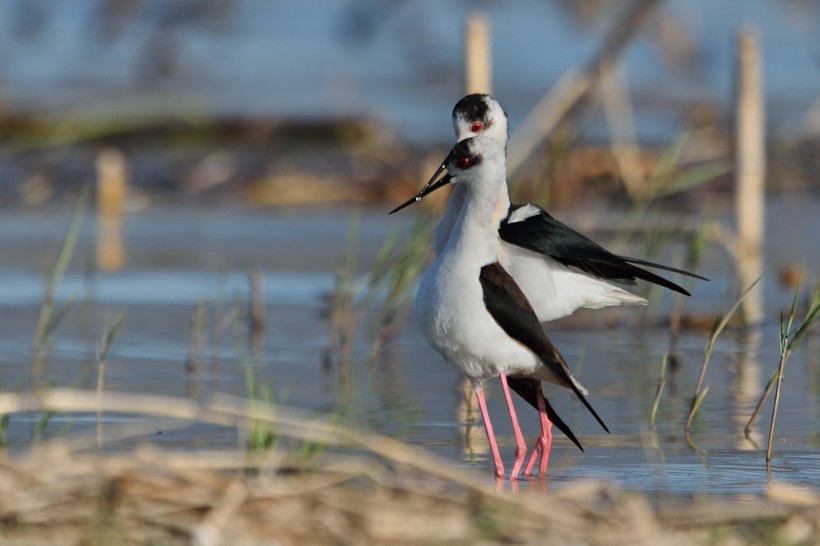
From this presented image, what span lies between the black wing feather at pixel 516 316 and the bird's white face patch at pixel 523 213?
25 cm

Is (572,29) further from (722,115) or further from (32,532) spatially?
(32,532)

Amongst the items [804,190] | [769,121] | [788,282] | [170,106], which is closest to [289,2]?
[170,106]

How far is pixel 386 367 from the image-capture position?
6355mm

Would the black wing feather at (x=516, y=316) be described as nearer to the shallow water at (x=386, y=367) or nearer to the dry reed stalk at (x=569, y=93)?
the shallow water at (x=386, y=367)

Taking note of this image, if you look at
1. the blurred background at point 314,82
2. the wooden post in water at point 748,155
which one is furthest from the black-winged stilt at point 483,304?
the blurred background at point 314,82

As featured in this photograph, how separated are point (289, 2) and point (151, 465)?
62.1 ft

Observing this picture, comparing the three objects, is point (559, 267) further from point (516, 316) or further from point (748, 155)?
point (748, 155)

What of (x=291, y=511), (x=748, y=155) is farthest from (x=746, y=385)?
(x=748, y=155)

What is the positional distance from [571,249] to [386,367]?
192cm

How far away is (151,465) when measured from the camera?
10.7 ft

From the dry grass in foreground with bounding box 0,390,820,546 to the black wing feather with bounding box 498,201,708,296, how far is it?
128cm

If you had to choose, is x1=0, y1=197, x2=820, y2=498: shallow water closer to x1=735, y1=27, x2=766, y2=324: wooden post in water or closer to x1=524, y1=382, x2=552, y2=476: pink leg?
x1=524, y1=382, x2=552, y2=476: pink leg

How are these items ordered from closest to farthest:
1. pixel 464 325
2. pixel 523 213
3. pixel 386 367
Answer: pixel 464 325, pixel 523 213, pixel 386 367

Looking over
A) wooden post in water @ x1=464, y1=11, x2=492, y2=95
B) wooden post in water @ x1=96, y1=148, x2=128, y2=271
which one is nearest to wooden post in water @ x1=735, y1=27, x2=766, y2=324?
wooden post in water @ x1=464, y1=11, x2=492, y2=95
